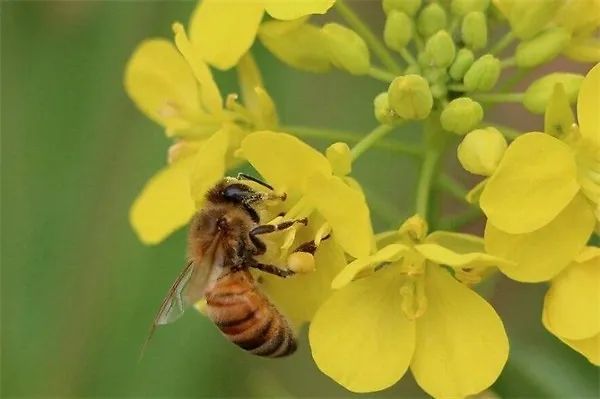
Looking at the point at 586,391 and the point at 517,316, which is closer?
the point at 586,391

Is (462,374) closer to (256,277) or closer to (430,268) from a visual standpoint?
(430,268)

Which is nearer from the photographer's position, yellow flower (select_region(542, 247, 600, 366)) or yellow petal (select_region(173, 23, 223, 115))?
yellow flower (select_region(542, 247, 600, 366))

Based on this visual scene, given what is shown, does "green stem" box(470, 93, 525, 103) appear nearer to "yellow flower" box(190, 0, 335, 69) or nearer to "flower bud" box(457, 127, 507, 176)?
"flower bud" box(457, 127, 507, 176)

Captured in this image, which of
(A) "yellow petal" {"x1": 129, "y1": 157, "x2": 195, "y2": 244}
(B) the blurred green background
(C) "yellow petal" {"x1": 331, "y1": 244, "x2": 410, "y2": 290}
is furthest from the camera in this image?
(B) the blurred green background

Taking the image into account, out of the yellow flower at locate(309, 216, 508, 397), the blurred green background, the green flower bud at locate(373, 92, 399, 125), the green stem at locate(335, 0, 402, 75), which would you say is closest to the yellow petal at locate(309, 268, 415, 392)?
the yellow flower at locate(309, 216, 508, 397)

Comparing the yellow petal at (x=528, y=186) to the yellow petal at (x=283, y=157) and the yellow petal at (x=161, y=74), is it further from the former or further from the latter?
the yellow petal at (x=161, y=74)

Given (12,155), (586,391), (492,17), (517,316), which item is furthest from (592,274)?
(12,155)
